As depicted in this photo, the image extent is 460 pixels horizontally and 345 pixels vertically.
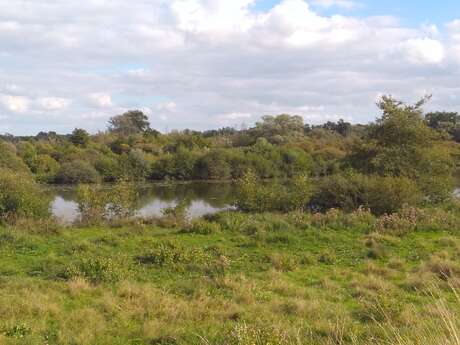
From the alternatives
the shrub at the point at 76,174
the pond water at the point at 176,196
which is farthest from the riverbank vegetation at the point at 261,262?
the shrub at the point at 76,174

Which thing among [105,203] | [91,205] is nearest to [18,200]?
[91,205]

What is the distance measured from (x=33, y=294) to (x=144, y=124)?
246 ft

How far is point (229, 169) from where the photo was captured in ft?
168

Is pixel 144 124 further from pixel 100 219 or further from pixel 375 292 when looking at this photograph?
pixel 375 292

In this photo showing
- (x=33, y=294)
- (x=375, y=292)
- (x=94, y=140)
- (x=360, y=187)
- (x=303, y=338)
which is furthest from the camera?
(x=94, y=140)

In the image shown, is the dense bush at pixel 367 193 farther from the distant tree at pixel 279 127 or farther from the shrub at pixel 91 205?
the distant tree at pixel 279 127

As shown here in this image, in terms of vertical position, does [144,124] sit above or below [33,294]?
above

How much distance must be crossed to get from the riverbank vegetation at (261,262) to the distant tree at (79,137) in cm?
3935

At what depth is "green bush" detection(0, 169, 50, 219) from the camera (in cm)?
1867

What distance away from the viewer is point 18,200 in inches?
740

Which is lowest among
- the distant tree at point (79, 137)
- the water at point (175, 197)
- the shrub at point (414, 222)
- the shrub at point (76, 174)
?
the water at point (175, 197)

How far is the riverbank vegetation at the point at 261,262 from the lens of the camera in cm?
712

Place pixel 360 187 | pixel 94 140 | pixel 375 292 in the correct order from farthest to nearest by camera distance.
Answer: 1. pixel 94 140
2. pixel 360 187
3. pixel 375 292

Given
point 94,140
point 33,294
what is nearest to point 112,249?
point 33,294
